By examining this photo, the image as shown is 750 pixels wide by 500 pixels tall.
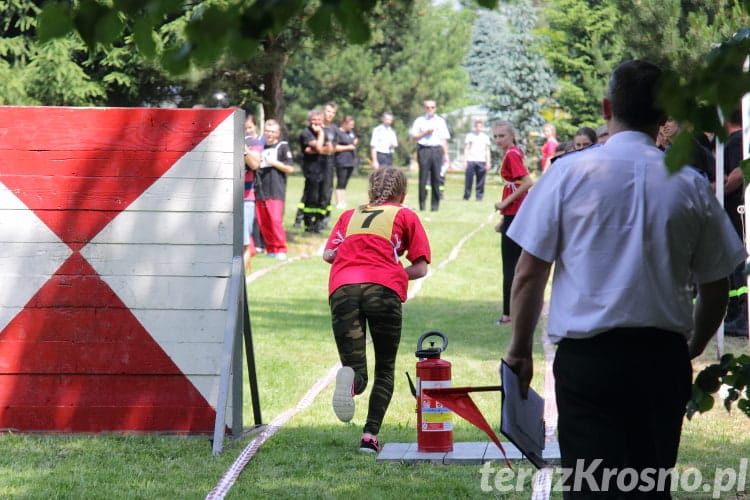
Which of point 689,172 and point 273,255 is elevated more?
point 689,172

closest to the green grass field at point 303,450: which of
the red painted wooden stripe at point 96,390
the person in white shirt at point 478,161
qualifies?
the red painted wooden stripe at point 96,390

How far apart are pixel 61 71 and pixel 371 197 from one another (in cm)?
1475

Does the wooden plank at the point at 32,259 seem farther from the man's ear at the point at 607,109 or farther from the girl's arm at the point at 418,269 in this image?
the man's ear at the point at 607,109

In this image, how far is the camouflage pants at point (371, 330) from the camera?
22.9ft

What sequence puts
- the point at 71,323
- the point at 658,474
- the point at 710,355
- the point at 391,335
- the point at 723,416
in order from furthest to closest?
1. the point at 710,355
2. the point at 723,416
3. the point at 71,323
4. the point at 391,335
5. the point at 658,474

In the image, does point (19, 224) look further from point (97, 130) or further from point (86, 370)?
point (86, 370)

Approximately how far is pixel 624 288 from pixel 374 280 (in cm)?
326

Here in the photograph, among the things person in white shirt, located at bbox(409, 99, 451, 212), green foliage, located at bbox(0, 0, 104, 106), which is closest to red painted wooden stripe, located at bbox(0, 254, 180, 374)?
green foliage, located at bbox(0, 0, 104, 106)

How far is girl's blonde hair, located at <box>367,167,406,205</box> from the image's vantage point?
23.6 ft

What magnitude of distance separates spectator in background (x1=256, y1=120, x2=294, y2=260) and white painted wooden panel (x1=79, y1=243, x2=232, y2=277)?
34.9 ft

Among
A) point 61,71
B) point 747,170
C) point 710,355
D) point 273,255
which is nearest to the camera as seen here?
point 747,170

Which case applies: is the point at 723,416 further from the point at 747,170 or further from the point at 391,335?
the point at 747,170

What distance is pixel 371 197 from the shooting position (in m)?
7.30

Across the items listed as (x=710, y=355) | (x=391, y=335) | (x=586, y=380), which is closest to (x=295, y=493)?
(x=391, y=335)
